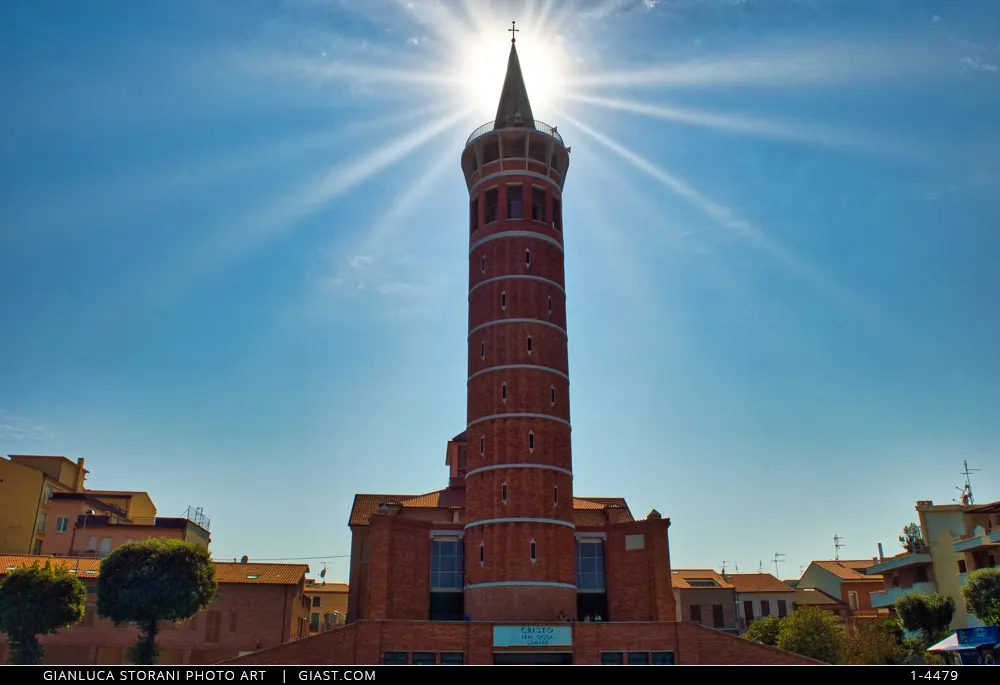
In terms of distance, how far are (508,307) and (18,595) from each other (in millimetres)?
29156

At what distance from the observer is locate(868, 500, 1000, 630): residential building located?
51125mm

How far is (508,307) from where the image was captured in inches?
1943

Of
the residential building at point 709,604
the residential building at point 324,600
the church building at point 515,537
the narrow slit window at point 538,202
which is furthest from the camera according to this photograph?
the residential building at point 324,600

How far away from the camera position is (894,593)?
59156 millimetres

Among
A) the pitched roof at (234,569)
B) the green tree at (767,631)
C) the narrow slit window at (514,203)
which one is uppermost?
the narrow slit window at (514,203)

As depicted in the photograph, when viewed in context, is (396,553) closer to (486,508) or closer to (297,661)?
(486,508)

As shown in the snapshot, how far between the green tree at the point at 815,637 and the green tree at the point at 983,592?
21.6 ft

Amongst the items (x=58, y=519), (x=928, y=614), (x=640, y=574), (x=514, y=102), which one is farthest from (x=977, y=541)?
(x=58, y=519)

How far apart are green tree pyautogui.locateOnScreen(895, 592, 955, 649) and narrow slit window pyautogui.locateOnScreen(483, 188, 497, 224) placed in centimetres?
3309

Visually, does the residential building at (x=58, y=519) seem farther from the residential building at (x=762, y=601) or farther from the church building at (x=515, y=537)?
the residential building at (x=762, y=601)

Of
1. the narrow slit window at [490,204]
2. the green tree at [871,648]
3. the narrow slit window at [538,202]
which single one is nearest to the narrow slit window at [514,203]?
the narrow slit window at [538,202]

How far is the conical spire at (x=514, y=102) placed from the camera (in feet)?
176

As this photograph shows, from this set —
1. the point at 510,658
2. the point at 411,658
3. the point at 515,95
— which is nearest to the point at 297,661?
the point at 411,658

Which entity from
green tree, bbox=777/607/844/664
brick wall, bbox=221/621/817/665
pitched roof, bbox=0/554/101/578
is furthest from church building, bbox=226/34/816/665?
pitched roof, bbox=0/554/101/578
